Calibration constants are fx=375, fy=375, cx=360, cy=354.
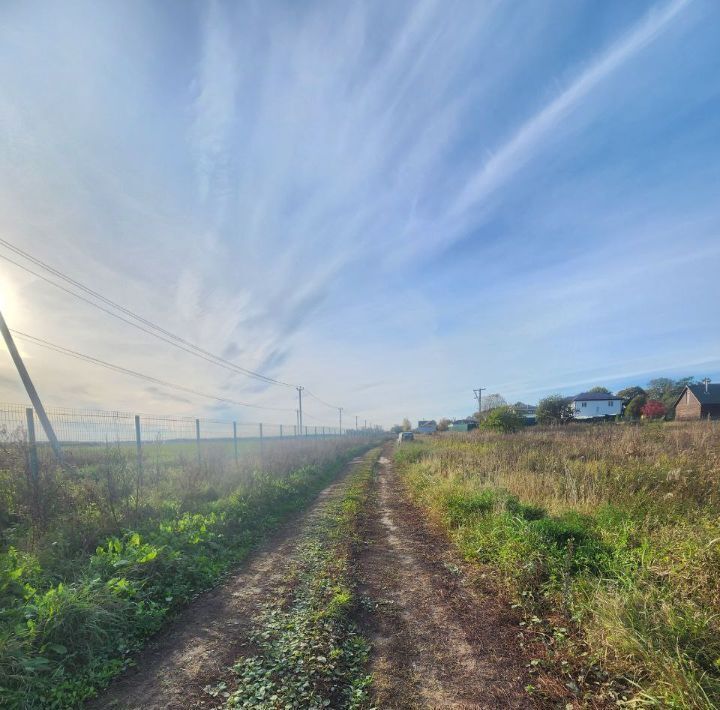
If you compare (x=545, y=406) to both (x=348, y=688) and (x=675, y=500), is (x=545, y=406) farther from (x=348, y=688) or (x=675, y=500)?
(x=348, y=688)

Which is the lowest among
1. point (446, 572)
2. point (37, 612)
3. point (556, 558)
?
point (446, 572)

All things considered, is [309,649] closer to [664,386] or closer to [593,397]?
[593,397]

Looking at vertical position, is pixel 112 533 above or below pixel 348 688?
above

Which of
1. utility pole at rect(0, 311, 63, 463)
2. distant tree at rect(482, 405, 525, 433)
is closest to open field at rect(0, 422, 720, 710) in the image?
utility pole at rect(0, 311, 63, 463)

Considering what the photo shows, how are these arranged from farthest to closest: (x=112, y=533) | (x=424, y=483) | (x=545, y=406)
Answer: (x=545, y=406) < (x=424, y=483) < (x=112, y=533)

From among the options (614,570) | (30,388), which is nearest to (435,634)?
(614,570)

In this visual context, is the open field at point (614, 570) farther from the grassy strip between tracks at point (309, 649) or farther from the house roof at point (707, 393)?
the house roof at point (707, 393)

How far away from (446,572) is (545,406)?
42798 mm

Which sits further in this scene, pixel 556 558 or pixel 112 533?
pixel 112 533

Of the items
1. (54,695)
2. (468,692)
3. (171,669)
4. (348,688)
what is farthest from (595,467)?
(54,695)

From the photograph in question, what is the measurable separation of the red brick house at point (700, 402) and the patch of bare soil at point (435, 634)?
155 feet

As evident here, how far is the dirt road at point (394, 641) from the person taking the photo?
290cm

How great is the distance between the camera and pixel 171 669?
10.8 feet

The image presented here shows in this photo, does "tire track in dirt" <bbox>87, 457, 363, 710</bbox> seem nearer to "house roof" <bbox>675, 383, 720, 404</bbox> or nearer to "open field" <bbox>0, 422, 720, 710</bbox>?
"open field" <bbox>0, 422, 720, 710</bbox>
